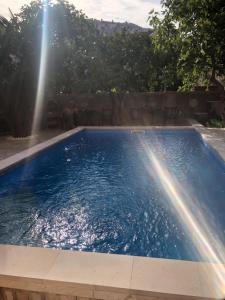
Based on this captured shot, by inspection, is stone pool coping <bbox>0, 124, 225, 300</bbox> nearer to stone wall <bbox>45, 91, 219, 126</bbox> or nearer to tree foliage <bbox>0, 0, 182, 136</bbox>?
tree foliage <bbox>0, 0, 182, 136</bbox>

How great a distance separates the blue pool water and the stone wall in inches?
217

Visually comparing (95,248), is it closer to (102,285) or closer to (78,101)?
(102,285)

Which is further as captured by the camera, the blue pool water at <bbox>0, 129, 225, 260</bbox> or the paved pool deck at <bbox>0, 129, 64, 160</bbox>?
the paved pool deck at <bbox>0, 129, 64, 160</bbox>

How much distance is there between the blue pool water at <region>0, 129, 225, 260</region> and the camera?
4.37 metres

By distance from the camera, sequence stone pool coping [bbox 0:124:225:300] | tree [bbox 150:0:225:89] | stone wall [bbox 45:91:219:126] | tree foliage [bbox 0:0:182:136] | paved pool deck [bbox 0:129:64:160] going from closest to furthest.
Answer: stone pool coping [bbox 0:124:225:300] → paved pool deck [bbox 0:129:64:160] → tree [bbox 150:0:225:89] → tree foliage [bbox 0:0:182:136] → stone wall [bbox 45:91:219:126]

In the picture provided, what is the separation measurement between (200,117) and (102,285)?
550 inches

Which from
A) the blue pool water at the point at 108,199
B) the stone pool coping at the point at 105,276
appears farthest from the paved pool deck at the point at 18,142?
the stone pool coping at the point at 105,276

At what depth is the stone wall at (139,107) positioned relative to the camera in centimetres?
1585

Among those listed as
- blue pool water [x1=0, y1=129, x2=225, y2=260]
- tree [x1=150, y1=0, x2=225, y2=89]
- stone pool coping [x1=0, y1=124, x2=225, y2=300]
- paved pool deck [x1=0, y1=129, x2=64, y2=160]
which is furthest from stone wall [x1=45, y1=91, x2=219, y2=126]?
stone pool coping [x1=0, y1=124, x2=225, y2=300]

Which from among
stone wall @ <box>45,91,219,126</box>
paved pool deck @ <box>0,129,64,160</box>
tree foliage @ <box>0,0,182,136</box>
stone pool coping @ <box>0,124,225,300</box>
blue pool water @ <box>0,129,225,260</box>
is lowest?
blue pool water @ <box>0,129,225,260</box>

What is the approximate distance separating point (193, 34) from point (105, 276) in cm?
1218

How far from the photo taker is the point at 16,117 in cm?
1201

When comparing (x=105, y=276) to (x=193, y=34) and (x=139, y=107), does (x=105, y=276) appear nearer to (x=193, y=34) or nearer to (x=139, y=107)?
(x=193, y=34)

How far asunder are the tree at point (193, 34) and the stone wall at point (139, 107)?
6.01 feet
